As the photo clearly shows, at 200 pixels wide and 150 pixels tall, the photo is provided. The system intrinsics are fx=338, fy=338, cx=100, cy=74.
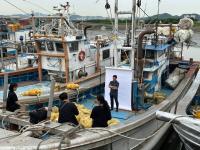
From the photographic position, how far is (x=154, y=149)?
30.3 ft

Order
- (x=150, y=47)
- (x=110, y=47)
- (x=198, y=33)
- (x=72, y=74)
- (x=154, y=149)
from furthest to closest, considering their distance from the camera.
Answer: (x=198, y=33) < (x=110, y=47) < (x=72, y=74) < (x=150, y=47) < (x=154, y=149)

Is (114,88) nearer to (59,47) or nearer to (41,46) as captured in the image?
(59,47)

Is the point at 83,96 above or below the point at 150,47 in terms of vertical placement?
below

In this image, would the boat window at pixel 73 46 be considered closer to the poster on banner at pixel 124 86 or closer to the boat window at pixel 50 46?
the boat window at pixel 50 46

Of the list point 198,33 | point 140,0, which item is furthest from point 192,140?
point 198,33

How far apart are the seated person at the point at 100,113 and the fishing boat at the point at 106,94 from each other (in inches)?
8.9

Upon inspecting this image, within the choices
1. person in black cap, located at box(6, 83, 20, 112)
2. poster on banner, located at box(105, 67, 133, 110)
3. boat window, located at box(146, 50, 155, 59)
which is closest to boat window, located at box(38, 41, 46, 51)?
poster on banner, located at box(105, 67, 133, 110)

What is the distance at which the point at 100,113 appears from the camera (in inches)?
286

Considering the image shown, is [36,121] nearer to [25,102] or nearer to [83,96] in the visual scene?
[25,102]

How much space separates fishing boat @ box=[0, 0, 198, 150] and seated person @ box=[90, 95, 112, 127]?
0.74 feet

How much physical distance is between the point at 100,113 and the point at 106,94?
3.28m

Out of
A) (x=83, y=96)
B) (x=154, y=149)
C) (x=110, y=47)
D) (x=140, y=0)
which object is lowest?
(x=154, y=149)

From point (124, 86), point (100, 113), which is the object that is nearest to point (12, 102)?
point (100, 113)

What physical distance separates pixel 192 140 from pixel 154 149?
8.59ft
